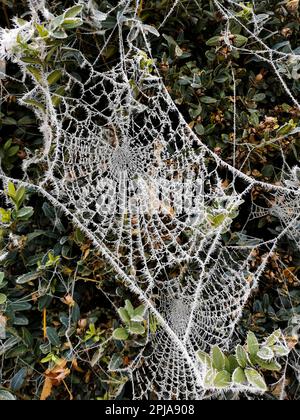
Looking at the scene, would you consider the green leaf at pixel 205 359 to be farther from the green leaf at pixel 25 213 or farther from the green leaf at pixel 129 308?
the green leaf at pixel 25 213

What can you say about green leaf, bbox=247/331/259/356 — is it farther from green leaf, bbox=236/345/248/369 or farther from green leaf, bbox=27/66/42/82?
green leaf, bbox=27/66/42/82

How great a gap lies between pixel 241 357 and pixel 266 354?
60 mm

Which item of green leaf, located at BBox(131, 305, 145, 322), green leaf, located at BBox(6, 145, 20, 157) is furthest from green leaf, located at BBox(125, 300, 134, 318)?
green leaf, located at BBox(6, 145, 20, 157)

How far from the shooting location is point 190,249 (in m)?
1.31

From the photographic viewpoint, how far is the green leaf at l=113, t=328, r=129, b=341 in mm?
1159

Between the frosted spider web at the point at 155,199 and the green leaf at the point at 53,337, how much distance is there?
0.19 metres

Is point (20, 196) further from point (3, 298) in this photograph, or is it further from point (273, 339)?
point (273, 339)

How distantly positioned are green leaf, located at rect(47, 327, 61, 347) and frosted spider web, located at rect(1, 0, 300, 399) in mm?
187

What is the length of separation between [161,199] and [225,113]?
1.10ft

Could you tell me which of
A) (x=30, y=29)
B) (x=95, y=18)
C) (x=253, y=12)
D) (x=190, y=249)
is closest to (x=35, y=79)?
(x=30, y=29)

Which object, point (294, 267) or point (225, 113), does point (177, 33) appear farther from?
point (294, 267)

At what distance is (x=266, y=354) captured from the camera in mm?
1117

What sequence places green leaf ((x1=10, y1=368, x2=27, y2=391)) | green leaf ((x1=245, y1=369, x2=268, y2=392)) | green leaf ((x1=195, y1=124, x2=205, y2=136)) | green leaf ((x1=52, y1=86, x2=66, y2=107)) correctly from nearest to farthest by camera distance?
green leaf ((x1=245, y1=369, x2=268, y2=392)) → green leaf ((x1=10, y1=368, x2=27, y2=391)) → green leaf ((x1=52, y1=86, x2=66, y2=107)) → green leaf ((x1=195, y1=124, x2=205, y2=136))

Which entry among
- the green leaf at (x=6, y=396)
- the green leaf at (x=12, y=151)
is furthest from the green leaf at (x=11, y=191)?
the green leaf at (x=6, y=396)
